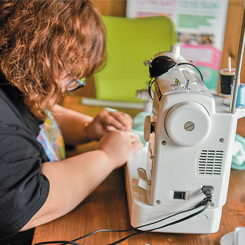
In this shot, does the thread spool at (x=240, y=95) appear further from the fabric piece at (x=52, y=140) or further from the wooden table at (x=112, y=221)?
the fabric piece at (x=52, y=140)

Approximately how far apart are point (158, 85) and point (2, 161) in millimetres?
377

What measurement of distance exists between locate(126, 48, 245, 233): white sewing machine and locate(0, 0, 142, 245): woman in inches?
5.8

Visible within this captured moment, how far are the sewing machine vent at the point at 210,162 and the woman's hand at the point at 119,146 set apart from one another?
28 centimetres

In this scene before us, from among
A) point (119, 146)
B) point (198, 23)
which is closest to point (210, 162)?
point (119, 146)

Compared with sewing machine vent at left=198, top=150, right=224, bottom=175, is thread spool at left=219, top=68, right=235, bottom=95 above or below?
above

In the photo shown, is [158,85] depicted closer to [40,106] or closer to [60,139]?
[40,106]

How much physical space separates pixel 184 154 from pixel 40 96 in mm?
407

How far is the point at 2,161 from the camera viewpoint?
652mm

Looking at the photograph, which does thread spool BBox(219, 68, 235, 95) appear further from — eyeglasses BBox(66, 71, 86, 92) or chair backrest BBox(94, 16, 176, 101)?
chair backrest BBox(94, 16, 176, 101)

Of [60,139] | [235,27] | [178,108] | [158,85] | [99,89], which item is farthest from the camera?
[235,27]

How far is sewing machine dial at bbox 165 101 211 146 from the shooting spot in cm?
59

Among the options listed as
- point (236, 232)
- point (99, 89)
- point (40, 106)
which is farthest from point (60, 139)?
point (99, 89)

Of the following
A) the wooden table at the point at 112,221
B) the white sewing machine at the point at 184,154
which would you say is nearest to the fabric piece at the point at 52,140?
the wooden table at the point at 112,221

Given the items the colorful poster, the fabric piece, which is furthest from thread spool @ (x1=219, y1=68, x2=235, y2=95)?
the colorful poster
